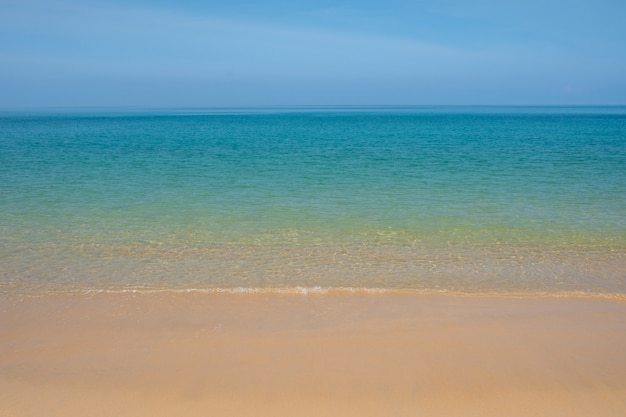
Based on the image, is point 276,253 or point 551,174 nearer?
point 276,253

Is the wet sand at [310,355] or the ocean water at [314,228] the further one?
the ocean water at [314,228]

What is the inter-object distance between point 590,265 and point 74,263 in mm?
9474

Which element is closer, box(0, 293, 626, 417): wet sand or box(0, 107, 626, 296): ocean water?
box(0, 293, 626, 417): wet sand

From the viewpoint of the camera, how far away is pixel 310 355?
223 inches

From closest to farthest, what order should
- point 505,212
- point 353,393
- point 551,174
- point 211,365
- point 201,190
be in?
point 353,393, point 211,365, point 505,212, point 201,190, point 551,174

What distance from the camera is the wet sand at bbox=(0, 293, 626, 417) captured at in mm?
4770

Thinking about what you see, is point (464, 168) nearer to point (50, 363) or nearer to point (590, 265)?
point (590, 265)

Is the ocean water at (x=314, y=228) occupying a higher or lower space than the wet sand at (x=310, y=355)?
higher

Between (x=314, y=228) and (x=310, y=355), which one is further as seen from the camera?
(x=314, y=228)

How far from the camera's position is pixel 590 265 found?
Result: 8898 mm

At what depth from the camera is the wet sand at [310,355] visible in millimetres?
4770

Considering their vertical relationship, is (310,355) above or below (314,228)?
below

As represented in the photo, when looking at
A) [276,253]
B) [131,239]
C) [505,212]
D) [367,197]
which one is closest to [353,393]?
[276,253]

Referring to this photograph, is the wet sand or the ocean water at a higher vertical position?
the ocean water
